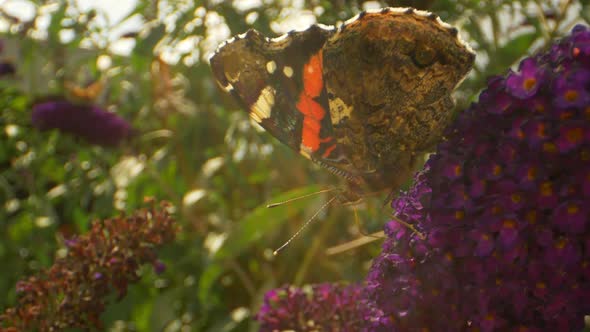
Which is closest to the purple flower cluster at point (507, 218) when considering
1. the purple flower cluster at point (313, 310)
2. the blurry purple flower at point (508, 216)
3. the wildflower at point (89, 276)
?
the blurry purple flower at point (508, 216)

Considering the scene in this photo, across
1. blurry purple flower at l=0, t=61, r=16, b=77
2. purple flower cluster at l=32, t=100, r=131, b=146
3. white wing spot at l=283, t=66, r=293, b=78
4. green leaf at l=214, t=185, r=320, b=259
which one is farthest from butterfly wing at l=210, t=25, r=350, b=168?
blurry purple flower at l=0, t=61, r=16, b=77

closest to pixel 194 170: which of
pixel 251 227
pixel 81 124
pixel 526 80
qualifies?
pixel 81 124

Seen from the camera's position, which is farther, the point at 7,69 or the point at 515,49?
the point at 7,69

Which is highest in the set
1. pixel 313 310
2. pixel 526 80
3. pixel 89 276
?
pixel 526 80

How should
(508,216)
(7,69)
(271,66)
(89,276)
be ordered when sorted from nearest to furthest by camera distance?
1. (508,216)
2. (89,276)
3. (271,66)
4. (7,69)

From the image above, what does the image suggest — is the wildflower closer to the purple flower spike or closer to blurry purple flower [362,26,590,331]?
blurry purple flower [362,26,590,331]

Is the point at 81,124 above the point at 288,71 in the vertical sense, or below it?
below

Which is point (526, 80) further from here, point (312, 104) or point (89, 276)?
point (89, 276)

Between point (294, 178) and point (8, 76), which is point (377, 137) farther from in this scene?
point (8, 76)
